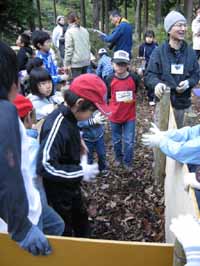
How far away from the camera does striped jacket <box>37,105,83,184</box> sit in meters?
2.45

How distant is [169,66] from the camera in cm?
408

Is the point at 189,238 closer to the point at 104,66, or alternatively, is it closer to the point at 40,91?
the point at 40,91

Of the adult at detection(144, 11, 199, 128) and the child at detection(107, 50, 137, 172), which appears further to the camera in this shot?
the child at detection(107, 50, 137, 172)

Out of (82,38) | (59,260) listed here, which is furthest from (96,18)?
(59,260)

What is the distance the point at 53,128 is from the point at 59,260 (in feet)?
2.99

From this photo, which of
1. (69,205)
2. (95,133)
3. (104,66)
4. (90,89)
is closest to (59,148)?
(90,89)

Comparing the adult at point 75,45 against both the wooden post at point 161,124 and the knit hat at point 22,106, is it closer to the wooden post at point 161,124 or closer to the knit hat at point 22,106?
the wooden post at point 161,124

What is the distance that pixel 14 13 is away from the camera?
18297 mm

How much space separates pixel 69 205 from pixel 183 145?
→ 3.32ft

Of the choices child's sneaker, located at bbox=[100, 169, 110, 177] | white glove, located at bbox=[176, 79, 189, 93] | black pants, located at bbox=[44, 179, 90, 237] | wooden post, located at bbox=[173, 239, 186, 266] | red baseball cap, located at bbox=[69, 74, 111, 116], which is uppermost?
red baseball cap, located at bbox=[69, 74, 111, 116]

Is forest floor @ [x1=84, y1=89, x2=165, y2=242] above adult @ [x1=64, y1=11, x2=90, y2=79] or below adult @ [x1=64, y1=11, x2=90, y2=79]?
below

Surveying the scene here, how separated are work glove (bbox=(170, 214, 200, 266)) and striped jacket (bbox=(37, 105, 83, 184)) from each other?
118cm

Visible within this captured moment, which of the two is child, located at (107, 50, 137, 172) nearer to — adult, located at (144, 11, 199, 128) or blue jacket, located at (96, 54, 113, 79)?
adult, located at (144, 11, 199, 128)

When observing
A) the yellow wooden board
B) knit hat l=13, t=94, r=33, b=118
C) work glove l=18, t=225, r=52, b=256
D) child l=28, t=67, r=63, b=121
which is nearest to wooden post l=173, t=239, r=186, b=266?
the yellow wooden board
